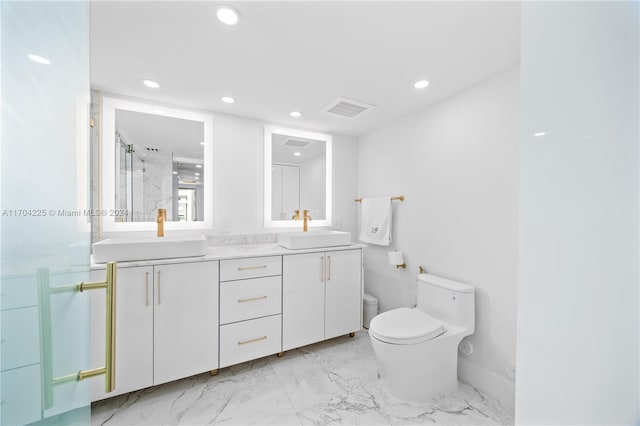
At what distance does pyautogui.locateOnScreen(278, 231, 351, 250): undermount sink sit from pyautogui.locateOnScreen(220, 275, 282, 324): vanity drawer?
1.03 feet

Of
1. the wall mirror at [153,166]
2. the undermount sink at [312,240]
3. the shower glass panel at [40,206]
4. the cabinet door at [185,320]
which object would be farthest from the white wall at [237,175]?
the shower glass panel at [40,206]

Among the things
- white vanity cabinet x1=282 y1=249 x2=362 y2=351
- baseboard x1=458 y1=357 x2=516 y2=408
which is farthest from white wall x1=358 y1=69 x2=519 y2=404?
white vanity cabinet x1=282 y1=249 x2=362 y2=351

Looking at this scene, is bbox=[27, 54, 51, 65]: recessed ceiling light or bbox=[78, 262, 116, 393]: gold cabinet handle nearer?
bbox=[27, 54, 51, 65]: recessed ceiling light

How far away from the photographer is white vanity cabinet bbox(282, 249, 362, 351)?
83.7 inches

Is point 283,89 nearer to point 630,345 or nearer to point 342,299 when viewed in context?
point 342,299

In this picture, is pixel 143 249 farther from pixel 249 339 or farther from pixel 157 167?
pixel 249 339

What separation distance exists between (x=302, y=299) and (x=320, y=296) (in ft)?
0.58

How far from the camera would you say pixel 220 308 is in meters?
1.86

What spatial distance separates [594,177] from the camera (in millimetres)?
413

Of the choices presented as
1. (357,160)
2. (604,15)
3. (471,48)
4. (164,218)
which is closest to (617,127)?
(604,15)

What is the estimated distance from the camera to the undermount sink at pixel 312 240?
220 centimetres

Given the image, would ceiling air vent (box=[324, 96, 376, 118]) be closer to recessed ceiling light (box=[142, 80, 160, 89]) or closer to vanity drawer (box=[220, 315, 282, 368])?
recessed ceiling light (box=[142, 80, 160, 89])

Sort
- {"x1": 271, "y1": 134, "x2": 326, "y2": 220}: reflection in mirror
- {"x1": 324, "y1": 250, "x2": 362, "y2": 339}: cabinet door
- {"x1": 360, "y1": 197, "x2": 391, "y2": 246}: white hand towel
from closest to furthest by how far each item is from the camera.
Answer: {"x1": 324, "y1": 250, "x2": 362, "y2": 339}: cabinet door < {"x1": 360, "y1": 197, "x2": 391, "y2": 246}: white hand towel < {"x1": 271, "y1": 134, "x2": 326, "y2": 220}: reflection in mirror

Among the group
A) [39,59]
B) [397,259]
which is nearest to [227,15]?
[39,59]
